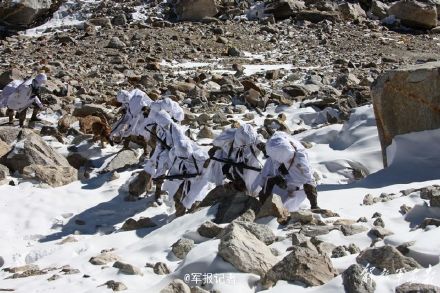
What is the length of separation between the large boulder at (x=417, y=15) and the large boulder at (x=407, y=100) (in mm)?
17301

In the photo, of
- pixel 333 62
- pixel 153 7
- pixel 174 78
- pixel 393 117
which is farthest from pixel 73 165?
pixel 153 7

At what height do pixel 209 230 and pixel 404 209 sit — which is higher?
pixel 209 230

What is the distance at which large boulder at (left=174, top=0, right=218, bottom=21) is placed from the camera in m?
23.8

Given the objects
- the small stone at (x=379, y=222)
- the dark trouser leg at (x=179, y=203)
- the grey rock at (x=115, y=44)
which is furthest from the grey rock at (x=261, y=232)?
the grey rock at (x=115, y=44)

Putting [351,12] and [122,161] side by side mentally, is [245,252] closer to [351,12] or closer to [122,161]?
[122,161]

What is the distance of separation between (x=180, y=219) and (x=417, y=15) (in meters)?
20.5

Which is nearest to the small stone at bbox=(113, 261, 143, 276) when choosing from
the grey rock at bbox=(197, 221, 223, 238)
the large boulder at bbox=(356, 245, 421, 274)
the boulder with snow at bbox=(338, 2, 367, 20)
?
the grey rock at bbox=(197, 221, 223, 238)

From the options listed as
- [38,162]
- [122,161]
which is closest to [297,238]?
[122,161]

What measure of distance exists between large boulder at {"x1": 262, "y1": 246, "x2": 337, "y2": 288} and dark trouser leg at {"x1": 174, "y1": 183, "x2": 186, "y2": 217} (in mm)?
2851

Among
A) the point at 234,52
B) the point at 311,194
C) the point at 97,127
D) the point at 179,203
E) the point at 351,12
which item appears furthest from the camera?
the point at 351,12

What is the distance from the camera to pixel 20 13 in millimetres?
23594

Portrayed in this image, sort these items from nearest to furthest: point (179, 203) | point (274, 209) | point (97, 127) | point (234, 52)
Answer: point (274, 209), point (179, 203), point (97, 127), point (234, 52)

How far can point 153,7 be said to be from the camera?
2506 cm

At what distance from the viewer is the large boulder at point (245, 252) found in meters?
4.50
